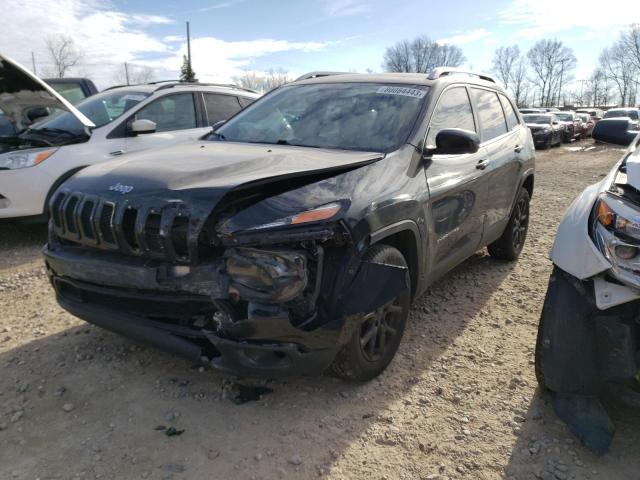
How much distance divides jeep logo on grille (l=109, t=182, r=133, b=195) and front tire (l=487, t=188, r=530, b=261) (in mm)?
3721

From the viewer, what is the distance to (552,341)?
248 cm

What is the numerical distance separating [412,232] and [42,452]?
219 cm

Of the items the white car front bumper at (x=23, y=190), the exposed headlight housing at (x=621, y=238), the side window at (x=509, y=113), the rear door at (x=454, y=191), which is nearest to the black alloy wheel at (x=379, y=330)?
the rear door at (x=454, y=191)

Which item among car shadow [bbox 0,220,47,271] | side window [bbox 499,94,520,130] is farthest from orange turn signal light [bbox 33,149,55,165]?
side window [bbox 499,94,520,130]

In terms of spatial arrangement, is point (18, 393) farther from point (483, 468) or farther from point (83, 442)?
point (483, 468)

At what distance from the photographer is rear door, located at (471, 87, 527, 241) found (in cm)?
428

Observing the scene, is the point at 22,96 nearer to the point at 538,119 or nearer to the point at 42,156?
the point at 42,156

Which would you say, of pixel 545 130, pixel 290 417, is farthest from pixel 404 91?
pixel 545 130

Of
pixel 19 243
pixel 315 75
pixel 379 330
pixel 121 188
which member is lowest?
pixel 19 243

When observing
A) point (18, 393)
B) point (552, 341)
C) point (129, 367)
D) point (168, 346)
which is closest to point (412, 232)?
point (552, 341)

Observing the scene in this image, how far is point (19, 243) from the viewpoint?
19.1 ft

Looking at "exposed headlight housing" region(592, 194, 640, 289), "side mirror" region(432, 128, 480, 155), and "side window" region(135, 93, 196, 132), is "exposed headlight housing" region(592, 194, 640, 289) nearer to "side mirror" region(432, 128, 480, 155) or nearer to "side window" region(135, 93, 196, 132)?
"side mirror" region(432, 128, 480, 155)

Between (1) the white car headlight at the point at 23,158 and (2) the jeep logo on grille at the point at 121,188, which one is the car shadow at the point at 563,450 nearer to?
(2) the jeep logo on grille at the point at 121,188

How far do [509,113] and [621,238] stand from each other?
321 cm
